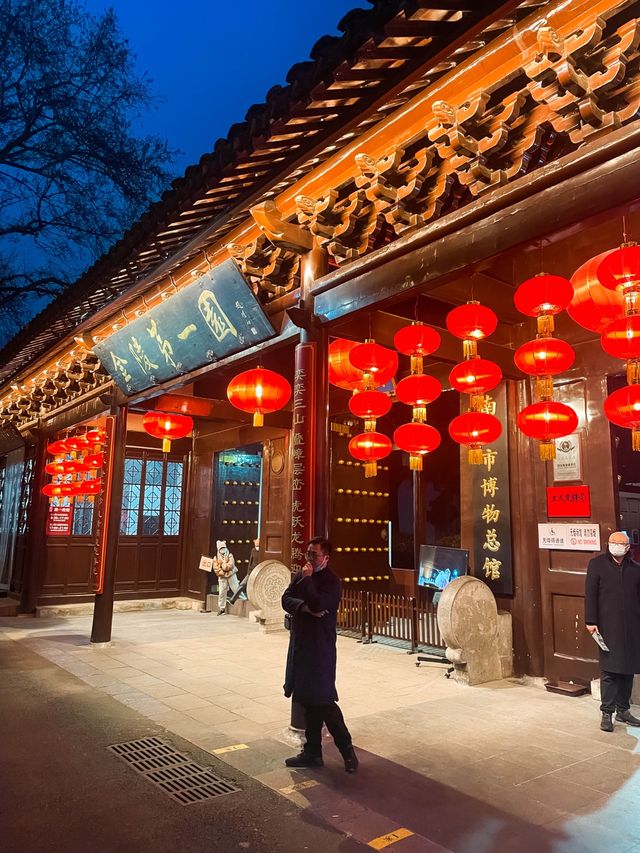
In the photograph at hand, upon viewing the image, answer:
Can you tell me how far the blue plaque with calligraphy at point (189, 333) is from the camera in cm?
633

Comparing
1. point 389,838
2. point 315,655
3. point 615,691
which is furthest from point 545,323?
point 389,838

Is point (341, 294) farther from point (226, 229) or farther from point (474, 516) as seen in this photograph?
point (474, 516)

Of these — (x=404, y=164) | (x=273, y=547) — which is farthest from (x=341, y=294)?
(x=273, y=547)

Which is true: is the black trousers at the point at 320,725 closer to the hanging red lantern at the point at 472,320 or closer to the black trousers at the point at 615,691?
the black trousers at the point at 615,691

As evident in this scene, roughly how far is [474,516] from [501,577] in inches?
35.9

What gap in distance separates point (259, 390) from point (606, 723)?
4956 millimetres

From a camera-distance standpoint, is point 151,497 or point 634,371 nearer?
point 634,371

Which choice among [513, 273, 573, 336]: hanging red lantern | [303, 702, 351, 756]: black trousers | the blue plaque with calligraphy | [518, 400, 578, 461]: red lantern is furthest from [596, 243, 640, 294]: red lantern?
[303, 702, 351, 756]: black trousers

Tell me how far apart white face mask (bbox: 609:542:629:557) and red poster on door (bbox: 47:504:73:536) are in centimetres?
1231

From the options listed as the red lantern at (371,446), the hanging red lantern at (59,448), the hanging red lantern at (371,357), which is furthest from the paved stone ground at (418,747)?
the hanging red lantern at (59,448)

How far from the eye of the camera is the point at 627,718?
582 centimetres

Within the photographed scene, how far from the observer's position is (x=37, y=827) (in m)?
3.65

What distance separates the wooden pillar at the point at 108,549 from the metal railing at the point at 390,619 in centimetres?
407

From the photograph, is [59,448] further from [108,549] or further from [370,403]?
[370,403]
